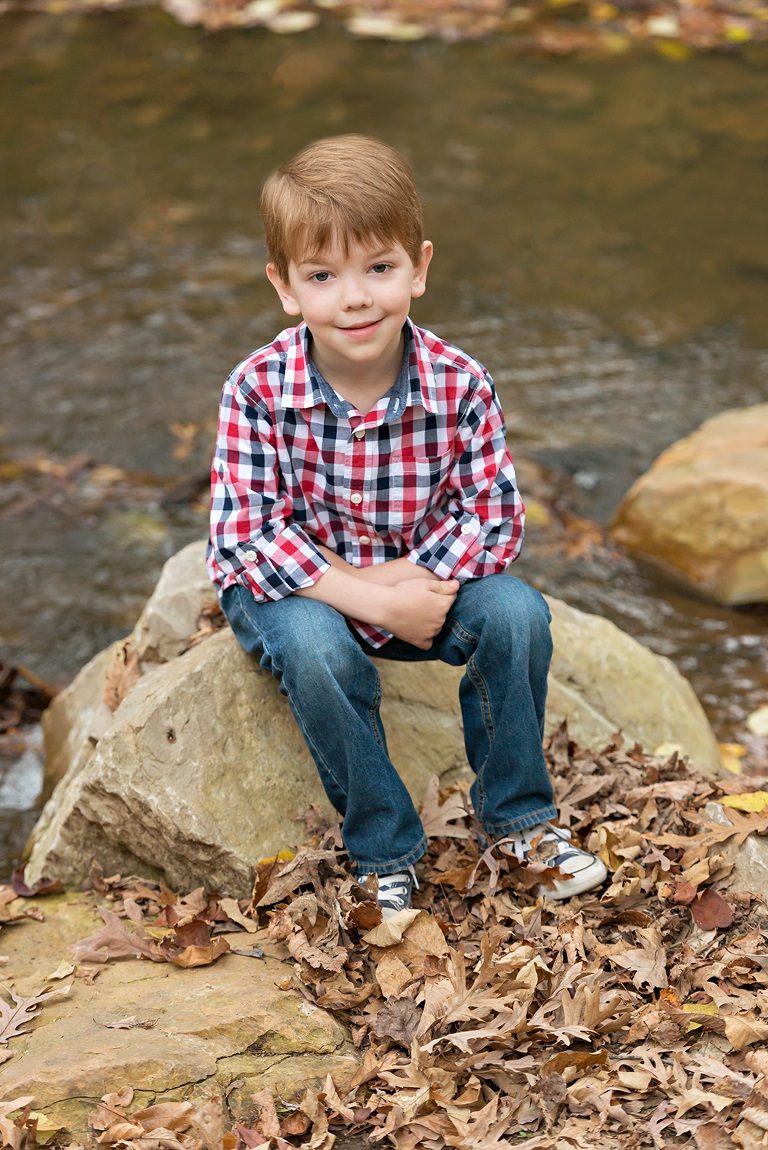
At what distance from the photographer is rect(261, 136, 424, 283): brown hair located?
2477 mm

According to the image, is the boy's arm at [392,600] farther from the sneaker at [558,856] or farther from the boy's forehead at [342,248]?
the boy's forehead at [342,248]

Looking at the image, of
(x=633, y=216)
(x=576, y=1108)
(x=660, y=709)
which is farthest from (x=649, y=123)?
(x=576, y=1108)

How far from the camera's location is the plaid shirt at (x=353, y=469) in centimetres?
278

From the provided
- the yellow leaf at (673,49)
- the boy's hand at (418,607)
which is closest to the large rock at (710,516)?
the boy's hand at (418,607)

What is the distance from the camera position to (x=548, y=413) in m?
6.73

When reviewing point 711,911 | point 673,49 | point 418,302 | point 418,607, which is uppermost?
point 673,49

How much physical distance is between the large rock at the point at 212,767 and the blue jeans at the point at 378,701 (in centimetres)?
24

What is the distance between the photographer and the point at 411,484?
2867 millimetres

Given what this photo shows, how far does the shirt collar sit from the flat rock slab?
145cm

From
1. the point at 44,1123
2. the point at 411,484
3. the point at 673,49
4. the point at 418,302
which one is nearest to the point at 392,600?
the point at 411,484

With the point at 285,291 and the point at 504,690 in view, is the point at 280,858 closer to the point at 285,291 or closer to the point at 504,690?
the point at 504,690

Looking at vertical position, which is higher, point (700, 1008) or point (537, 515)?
point (537, 515)

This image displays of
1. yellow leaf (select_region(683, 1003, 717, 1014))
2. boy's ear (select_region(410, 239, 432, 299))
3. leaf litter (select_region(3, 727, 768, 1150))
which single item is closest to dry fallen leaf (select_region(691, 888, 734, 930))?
leaf litter (select_region(3, 727, 768, 1150))

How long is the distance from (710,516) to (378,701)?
3113mm
